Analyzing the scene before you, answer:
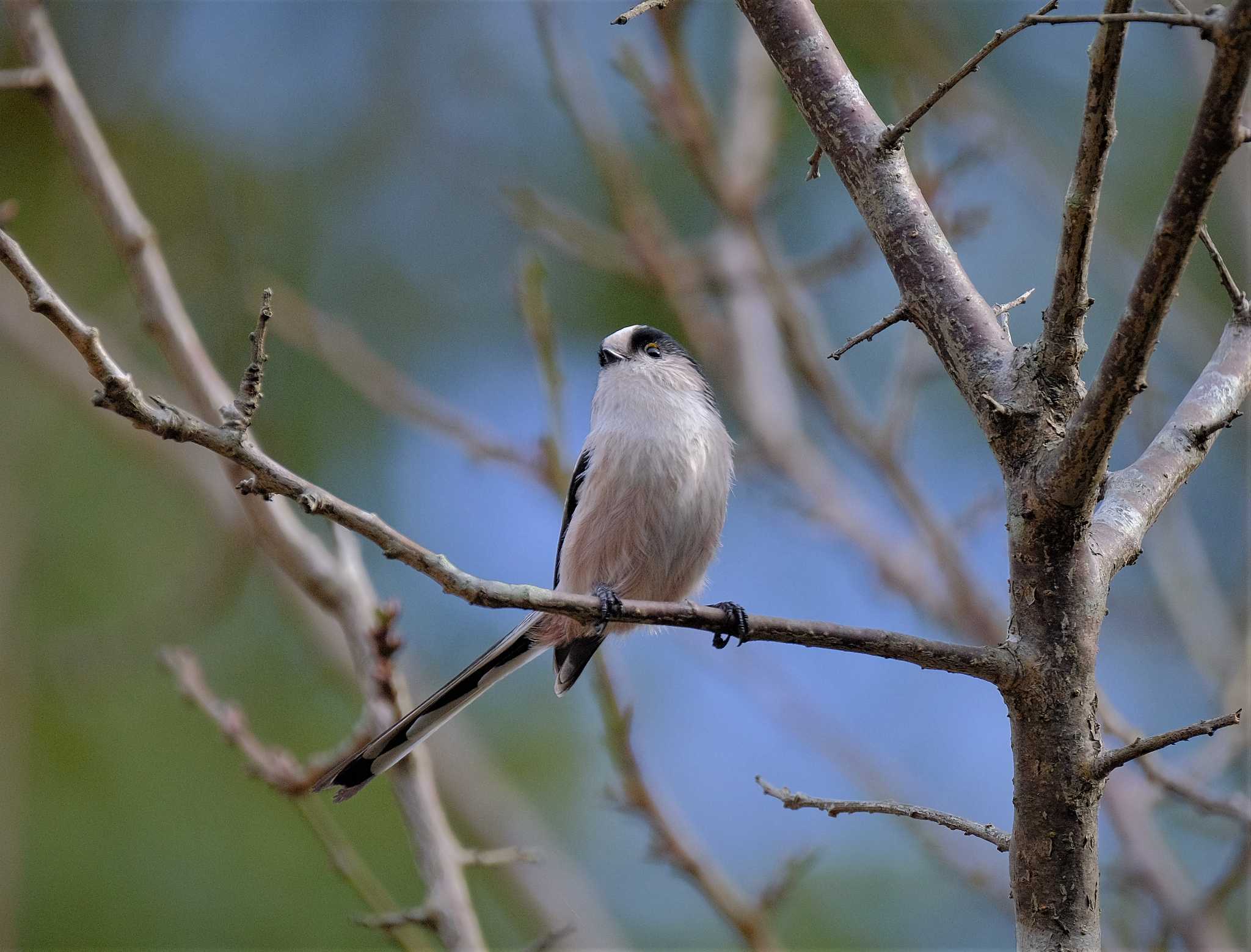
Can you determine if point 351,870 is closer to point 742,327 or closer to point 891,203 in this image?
point 891,203

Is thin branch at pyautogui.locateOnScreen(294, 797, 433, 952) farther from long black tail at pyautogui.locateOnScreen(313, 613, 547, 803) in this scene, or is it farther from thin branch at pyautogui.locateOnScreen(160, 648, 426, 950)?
long black tail at pyautogui.locateOnScreen(313, 613, 547, 803)

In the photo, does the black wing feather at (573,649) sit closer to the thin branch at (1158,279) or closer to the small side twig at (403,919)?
the small side twig at (403,919)

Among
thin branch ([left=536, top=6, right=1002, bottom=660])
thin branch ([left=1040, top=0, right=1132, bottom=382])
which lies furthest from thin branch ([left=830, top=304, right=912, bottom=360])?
thin branch ([left=536, top=6, right=1002, bottom=660])

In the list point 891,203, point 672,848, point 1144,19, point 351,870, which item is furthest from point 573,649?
point 1144,19

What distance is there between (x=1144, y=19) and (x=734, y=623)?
3.73ft

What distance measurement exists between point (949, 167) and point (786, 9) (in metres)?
2.57

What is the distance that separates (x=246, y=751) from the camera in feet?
10.1

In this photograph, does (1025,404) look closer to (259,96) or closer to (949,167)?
(949,167)

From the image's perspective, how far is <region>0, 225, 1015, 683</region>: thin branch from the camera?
5.05 ft

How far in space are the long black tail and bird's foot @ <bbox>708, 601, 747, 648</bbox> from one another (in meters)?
0.55

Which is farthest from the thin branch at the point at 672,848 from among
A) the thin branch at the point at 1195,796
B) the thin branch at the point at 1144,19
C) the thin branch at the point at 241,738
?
the thin branch at the point at 1144,19

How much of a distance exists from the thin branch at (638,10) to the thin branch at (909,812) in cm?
134

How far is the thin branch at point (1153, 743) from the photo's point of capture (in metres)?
1.56

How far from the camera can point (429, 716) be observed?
2.96m
